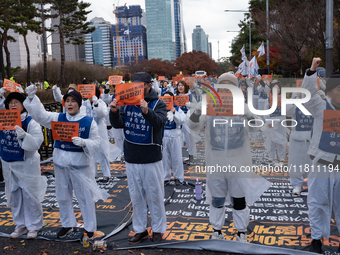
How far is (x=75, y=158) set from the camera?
15.0 ft

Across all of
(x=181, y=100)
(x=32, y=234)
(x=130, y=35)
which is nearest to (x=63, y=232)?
(x=32, y=234)

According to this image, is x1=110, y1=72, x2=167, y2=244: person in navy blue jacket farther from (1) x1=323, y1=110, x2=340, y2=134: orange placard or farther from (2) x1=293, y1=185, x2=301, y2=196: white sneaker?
(2) x1=293, y1=185, x2=301, y2=196: white sneaker

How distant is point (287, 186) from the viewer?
22.3ft

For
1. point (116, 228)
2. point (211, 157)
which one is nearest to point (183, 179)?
point (116, 228)

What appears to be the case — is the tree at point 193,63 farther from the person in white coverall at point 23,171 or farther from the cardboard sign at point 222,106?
the cardboard sign at point 222,106

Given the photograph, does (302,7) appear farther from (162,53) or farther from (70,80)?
(162,53)

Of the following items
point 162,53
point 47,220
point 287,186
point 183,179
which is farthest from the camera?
point 162,53

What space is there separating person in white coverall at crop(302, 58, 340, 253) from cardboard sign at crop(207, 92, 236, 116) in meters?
0.88

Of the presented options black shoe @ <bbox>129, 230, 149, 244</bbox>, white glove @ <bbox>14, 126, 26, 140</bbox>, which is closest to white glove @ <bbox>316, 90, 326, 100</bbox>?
black shoe @ <bbox>129, 230, 149, 244</bbox>

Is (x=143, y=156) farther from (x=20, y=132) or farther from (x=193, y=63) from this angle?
(x=193, y=63)

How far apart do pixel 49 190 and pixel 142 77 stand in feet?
13.2

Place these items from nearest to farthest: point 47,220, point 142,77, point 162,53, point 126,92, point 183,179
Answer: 1. point 126,92
2. point 142,77
3. point 47,220
4. point 183,179
5. point 162,53

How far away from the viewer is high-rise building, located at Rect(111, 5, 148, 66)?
563ft

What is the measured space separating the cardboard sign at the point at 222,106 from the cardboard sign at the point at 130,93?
35.2 inches
